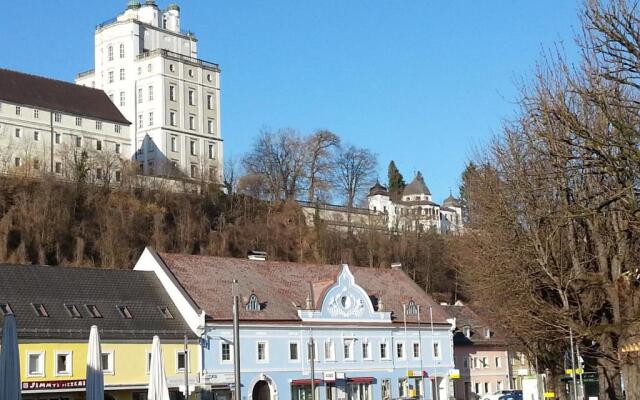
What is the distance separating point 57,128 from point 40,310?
6574cm

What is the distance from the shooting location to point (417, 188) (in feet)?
600

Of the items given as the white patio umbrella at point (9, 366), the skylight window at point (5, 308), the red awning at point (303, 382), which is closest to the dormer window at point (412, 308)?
the red awning at point (303, 382)

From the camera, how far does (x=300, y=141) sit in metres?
116

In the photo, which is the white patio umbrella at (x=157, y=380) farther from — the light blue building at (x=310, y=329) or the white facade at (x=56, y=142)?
the white facade at (x=56, y=142)

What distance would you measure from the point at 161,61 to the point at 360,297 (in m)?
68.8

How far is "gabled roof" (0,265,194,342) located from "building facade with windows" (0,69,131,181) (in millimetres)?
43855

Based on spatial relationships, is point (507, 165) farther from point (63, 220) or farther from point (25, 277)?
point (63, 220)

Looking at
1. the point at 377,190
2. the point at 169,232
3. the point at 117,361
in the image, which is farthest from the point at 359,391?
the point at 377,190

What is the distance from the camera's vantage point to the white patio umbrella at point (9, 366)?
29.2 metres

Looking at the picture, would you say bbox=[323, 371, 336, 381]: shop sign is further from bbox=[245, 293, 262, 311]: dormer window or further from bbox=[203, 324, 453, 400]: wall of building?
bbox=[245, 293, 262, 311]: dormer window

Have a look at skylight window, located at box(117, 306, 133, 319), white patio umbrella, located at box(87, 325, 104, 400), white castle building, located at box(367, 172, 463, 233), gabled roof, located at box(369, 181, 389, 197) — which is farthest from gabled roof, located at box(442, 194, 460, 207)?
white patio umbrella, located at box(87, 325, 104, 400)

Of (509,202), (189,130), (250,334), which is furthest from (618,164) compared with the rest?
(189,130)

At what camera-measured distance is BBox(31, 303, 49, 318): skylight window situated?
48344mm

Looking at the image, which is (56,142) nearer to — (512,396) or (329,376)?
(329,376)
